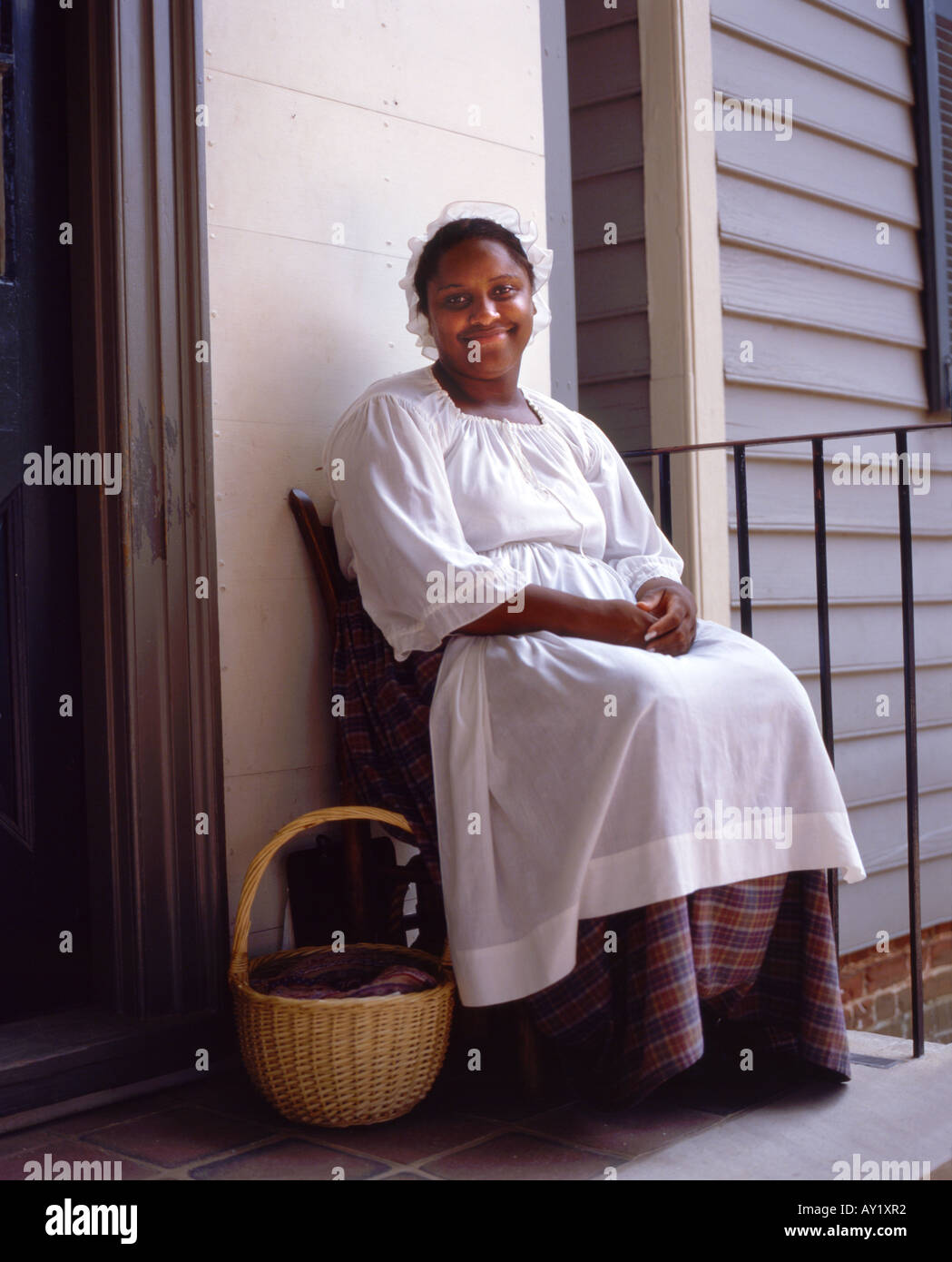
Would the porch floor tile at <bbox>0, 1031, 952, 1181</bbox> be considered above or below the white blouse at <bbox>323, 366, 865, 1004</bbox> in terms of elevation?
below

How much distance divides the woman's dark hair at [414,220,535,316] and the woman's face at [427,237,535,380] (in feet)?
0.04

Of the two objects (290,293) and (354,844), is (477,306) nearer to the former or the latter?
(290,293)

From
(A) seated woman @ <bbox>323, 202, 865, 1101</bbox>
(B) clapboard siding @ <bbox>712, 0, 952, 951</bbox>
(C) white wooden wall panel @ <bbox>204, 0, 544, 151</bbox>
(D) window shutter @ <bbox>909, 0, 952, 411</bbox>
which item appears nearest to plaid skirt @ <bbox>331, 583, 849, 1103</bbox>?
(A) seated woman @ <bbox>323, 202, 865, 1101</bbox>

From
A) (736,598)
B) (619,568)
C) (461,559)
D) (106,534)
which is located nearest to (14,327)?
(106,534)

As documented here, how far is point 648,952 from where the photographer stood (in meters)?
1.89

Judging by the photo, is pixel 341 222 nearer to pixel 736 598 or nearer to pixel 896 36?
pixel 736 598

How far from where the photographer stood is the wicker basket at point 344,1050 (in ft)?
6.23

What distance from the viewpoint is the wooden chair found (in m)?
2.08

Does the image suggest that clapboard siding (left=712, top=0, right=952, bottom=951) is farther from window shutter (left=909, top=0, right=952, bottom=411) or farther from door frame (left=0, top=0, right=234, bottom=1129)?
door frame (left=0, top=0, right=234, bottom=1129)

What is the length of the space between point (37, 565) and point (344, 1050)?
971 millimetres

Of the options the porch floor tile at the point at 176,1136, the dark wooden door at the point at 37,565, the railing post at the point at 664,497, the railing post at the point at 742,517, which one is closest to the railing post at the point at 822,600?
the railing post at the point at 742,517

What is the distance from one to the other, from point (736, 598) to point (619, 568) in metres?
1.33

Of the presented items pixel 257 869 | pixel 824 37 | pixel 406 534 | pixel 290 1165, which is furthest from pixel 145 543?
pixel 824 37
